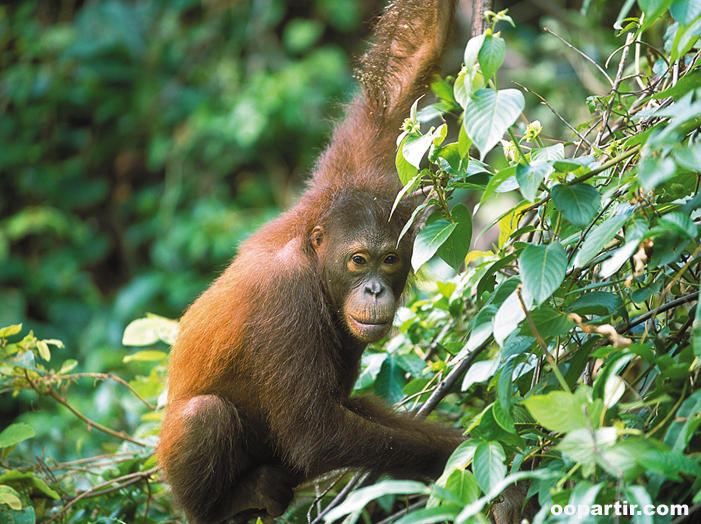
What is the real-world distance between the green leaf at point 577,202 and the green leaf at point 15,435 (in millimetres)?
2433

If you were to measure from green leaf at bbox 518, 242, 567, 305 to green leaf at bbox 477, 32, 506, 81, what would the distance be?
1.63 ft

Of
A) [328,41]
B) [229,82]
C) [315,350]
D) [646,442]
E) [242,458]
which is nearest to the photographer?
[646,442]

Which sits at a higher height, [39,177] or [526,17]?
[526,17]

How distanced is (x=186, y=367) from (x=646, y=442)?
2362 mm

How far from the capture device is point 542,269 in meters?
1.78

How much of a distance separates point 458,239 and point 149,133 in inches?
283

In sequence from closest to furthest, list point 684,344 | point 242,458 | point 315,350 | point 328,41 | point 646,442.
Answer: point 646,442
point 684,344
point 315,350
point 242,458
point 328,41

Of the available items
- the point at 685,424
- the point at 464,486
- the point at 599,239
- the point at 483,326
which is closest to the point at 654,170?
the point at 599,239

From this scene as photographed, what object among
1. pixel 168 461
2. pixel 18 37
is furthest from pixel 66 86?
pixel 168 461

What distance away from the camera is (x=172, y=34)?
8.41m

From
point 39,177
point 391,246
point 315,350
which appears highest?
point 391,246

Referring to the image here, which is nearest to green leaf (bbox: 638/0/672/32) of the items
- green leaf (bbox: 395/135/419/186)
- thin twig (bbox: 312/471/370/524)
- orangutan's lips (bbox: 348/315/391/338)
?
green leaf (bbox: 395/135/419/186)

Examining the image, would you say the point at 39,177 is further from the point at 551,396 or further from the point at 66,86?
the point at 551,396

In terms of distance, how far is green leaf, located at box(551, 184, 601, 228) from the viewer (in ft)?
6.01
